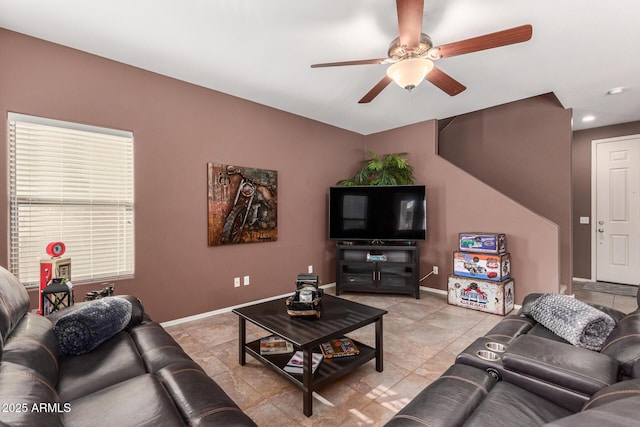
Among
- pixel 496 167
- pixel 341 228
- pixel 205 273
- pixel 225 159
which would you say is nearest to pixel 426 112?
pixel 496 167

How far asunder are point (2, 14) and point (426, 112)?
4377mm

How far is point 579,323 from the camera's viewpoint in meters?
1.58

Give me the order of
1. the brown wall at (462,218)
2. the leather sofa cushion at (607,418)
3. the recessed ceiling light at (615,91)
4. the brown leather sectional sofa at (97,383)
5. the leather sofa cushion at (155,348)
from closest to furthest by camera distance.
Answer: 1. the leather sofa cushion at (607,418)
2. the brown leather sectional sofa at (97,383)
3. the leather sofa cushion at (155,348)
4. the recessed ceiling light at (615,91)
5. the brown wall at (462,218)

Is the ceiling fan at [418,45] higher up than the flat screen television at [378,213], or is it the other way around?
the ceiling fan at [418,45]

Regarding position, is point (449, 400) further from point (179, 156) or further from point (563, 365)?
point (179, 156)

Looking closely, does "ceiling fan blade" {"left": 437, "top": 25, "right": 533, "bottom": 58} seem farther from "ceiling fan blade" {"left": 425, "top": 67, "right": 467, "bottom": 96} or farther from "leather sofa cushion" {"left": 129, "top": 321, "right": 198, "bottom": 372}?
"leather sofa cushion" {"left": 129, "top": 321, "right": 198, "bottom": 372}

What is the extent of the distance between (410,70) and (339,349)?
6.93 ft

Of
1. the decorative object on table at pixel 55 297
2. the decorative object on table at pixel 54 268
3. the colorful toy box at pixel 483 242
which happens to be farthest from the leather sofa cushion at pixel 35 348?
the colorful toy box at pixel 483 242

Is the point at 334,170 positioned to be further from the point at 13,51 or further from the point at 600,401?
the point at 600,401

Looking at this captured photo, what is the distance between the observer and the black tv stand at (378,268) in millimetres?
4289

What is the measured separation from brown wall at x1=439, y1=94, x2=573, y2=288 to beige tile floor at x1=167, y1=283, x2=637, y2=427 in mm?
1474

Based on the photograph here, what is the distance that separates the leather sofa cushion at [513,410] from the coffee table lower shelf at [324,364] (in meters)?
1.02

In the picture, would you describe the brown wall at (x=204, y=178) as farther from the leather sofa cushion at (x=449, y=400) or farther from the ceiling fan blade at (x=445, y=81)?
the leather sofa cushion at (x=449, y=400)

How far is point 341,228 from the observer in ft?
15.1
